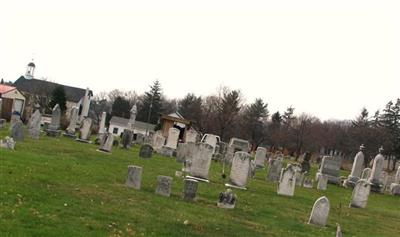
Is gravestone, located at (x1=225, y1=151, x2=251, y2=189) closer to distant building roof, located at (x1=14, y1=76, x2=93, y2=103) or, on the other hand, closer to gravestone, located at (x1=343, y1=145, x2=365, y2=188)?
gravestone, located at (x1=343, y1=145, x2=365, y2=188)

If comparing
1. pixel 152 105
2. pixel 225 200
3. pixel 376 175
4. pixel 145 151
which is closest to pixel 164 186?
pixel 225 200

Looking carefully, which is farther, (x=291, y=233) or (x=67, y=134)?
(x=67, y=134)

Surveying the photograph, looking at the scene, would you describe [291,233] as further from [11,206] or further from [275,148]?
[275,148]

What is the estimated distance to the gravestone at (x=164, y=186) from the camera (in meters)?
13.9

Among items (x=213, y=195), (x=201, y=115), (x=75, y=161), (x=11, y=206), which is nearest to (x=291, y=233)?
(x=213, y=195)

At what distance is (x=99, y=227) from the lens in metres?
9.09

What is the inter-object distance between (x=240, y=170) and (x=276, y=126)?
66344mm

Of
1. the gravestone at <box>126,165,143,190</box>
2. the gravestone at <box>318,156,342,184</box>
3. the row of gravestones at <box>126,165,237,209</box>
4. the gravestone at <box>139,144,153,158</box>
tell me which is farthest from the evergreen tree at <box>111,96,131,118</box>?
the row of gravestones at <box>126,165,237,209</box>

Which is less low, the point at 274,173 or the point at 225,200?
the point at 274,173

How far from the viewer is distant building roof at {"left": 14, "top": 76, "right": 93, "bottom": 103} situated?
77.8m

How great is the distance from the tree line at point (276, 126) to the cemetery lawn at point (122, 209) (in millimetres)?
40550

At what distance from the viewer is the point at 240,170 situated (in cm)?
1908

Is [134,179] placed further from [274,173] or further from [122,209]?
[274,173]

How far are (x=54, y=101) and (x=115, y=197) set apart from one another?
5456cm
